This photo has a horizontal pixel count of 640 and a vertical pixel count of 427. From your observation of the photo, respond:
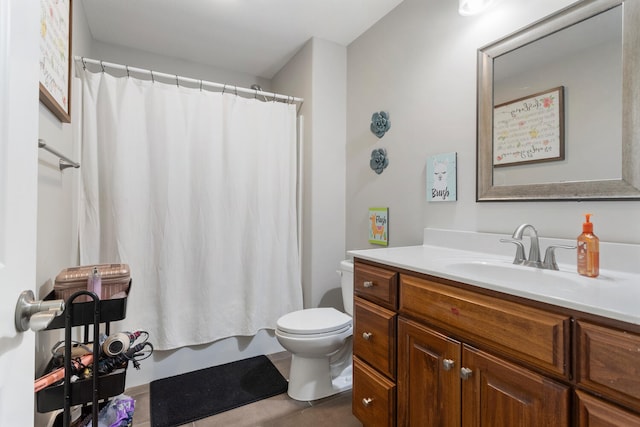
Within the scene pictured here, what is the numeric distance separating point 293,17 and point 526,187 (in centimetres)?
180

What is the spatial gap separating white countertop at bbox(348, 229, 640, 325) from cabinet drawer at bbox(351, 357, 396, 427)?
1.66 ft

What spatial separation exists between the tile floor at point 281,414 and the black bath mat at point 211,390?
48 millimetres

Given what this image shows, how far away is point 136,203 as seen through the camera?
1934 millimetres

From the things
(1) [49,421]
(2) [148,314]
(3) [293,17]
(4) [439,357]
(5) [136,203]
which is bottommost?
(1) [49,421]

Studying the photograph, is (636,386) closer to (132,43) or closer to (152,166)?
(152,166)

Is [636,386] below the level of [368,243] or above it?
below

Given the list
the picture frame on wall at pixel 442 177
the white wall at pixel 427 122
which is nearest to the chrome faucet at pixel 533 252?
the white wall at pixel 427 122

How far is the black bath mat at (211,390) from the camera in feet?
5.51

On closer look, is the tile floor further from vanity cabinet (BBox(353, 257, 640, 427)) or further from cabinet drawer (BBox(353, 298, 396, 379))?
cabinet drawer (BBox(353, 298, 396, 379))

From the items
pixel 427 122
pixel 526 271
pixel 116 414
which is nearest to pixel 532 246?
pixel 526 271

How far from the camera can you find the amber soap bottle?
967 millimetres

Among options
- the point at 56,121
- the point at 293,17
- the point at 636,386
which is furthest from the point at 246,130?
the point at 636,386

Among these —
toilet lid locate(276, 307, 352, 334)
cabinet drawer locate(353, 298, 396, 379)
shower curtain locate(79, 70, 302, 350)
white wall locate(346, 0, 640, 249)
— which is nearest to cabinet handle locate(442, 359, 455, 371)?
cabinet drawer locate(353, 298, 396, 379)

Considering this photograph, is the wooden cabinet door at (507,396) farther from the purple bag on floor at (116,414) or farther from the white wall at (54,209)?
the white wall at (54,209)
